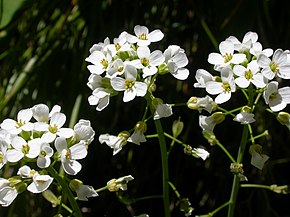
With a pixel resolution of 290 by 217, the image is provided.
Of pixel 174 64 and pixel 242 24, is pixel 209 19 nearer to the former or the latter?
pixel 242 24

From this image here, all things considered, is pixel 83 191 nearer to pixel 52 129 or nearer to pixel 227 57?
pixel 52 129

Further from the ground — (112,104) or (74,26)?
(74,26)

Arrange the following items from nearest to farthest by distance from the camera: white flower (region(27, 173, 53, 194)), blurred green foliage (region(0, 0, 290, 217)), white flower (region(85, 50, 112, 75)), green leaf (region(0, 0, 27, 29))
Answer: white flower (region(27, 173, 53, 194)) < white flower (region(85, 50, 112, 75)) < green leaf (region(0, 0, 27, 29)) < blurred green foliage (region(0, 0, 290, 217))

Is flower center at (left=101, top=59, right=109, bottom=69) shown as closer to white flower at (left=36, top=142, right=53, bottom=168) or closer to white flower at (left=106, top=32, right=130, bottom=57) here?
white flower at (left=106, top=32, right=130, bottom=57)

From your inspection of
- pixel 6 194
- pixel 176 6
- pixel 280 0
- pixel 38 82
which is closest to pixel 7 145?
pixel 6 194

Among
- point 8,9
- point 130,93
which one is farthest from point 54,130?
point 8,9

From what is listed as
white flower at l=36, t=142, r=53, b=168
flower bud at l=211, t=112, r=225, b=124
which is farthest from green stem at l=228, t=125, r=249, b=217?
white flower at l=36, t=142, r=53, b=168
